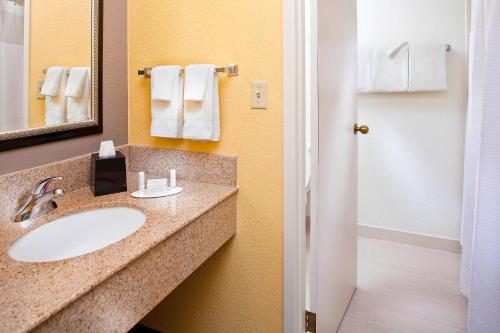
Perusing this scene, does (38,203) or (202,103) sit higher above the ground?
(202,103)

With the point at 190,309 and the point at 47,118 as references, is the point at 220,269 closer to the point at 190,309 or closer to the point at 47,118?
the point at 190,309

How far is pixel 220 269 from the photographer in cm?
150

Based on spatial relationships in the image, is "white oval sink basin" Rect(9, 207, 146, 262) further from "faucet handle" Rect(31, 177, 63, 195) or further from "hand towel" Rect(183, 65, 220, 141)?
"hand towel" Rect(183, 65, 220, 141)

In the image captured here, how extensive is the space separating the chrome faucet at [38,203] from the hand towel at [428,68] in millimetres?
2375

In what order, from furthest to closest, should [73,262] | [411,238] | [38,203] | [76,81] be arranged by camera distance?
[411,238] → [76,81] → [38,203] → [73,262]

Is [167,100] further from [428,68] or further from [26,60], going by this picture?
[428,68]

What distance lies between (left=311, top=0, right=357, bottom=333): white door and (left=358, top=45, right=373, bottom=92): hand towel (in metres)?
0.79

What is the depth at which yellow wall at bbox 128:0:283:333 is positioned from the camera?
1.33 m

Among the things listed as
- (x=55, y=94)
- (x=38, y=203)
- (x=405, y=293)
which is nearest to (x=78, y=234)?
(x=38, y=203)

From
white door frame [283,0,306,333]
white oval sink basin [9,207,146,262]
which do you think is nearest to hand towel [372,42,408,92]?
white door frame [283,0,306,333]

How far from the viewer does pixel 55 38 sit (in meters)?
1.27

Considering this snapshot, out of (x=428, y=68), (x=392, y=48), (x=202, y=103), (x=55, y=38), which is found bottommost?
(x=202, y=103)

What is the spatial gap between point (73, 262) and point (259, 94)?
85 centimetres

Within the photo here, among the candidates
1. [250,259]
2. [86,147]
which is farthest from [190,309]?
[86,147]
